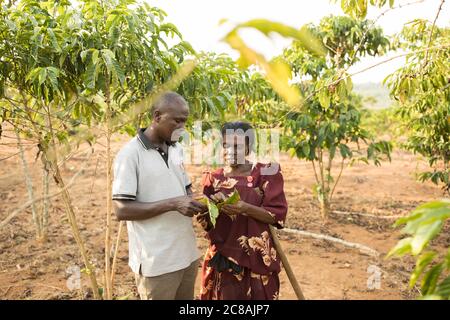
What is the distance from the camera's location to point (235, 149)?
1956 mm

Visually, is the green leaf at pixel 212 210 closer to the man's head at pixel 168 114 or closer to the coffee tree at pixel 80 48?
the man's head at pixel 168 114

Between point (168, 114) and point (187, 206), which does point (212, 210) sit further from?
point (168, 114)

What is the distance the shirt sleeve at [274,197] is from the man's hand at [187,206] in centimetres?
35

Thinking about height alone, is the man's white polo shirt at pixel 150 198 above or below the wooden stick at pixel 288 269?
above

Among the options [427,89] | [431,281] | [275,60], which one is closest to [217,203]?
[431,281]

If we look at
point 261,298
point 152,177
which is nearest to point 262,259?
point 261,298

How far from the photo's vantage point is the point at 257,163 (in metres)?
2.00

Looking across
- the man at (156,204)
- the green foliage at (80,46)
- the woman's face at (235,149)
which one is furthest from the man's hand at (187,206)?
the green foliage at (80,46)

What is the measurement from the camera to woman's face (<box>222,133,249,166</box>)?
1.95 meters

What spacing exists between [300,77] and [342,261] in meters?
2.06

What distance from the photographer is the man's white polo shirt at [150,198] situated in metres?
1.70

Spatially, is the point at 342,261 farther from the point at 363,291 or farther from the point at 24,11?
the point at 24,11

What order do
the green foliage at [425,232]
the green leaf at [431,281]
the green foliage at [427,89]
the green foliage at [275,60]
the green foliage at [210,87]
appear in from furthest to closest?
the green foliage at [210,87]
the green foliage at [427,89]
the green leaf at [431,281]
the green foliage at [425,232]
the green foliage at [275,60]

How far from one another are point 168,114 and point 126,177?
0.32m
